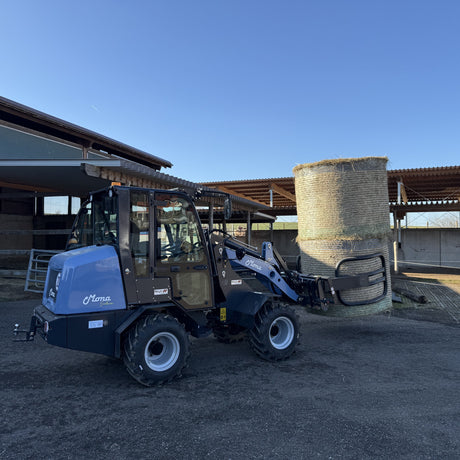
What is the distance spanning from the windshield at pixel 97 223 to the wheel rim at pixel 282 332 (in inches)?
99.9

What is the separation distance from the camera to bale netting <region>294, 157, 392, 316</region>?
744 centimetres

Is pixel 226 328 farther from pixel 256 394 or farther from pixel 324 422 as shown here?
pixel 324 422

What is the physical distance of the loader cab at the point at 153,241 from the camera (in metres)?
4.17

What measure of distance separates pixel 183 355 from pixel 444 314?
6.27 m

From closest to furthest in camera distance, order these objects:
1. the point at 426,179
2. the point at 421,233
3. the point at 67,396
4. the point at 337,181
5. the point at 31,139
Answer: the point at 67,396
the point at 337,181
the point at 31,139
the point at 426,179
the point at 421,233

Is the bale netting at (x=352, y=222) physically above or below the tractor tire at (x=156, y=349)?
above

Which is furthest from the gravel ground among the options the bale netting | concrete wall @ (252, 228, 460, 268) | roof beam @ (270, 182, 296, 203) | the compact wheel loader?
concrete wall @ (252, 228, 460, 268)

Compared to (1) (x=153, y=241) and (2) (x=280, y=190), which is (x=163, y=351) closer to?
(1) (x=153, y=241)

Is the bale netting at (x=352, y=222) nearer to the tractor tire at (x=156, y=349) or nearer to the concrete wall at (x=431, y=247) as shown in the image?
the tractor tire at (x=156, y=349)

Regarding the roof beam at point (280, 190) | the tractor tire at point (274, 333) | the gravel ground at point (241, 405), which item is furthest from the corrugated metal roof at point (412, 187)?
the tractor tire at point (274, 333)

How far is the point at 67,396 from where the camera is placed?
3936 millimetres

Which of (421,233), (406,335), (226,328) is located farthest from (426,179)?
(226,328)

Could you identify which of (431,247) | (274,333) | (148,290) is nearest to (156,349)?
(148,290)

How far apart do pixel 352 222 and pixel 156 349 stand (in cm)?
485
